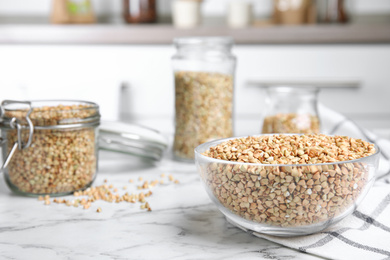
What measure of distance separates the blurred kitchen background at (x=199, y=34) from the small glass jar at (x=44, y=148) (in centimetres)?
128

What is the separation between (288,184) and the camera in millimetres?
580

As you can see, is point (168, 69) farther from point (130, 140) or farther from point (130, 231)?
point (130, 231)

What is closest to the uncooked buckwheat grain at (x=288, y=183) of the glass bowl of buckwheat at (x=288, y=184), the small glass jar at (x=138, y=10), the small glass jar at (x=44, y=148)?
the glass bowl of buckwheat at (x=288, y=184)

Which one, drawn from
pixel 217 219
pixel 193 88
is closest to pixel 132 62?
pixel 193 88

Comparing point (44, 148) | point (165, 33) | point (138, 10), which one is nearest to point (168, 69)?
point (165, 33)

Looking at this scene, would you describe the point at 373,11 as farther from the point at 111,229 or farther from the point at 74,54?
the point at 111,229

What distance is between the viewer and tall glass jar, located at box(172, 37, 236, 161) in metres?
1.11

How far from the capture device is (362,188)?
2.03ft

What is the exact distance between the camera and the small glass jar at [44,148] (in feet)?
2.63

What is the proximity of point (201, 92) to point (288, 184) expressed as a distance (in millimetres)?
555

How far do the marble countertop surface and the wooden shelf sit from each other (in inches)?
53.5

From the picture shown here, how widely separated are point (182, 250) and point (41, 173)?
33 cm

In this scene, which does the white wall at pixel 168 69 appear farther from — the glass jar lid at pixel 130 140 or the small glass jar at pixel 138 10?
the glass jar lid at pixel 130 140

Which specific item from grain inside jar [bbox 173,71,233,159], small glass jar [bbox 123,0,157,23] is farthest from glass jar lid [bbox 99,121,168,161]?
small glass jar [bbox 123,0,157,23]
